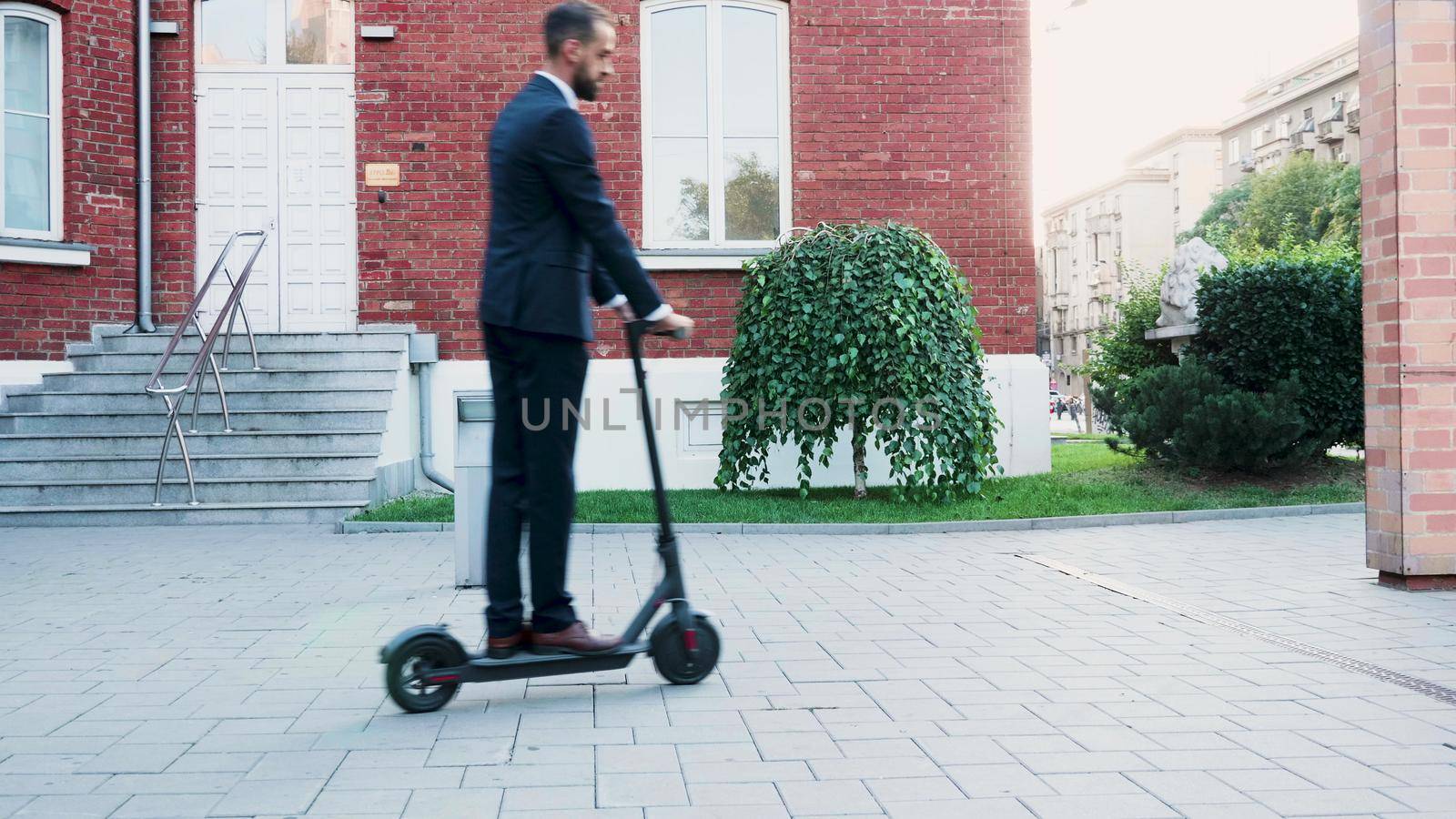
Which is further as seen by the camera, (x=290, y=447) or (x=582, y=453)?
(x=582, y=453)

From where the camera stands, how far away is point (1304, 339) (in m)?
10.4

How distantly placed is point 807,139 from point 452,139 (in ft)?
10.7

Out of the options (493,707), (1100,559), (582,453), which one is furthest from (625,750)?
(582,453)

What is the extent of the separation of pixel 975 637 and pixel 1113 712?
1.15 m

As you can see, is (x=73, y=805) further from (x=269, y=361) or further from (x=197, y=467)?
(x=269, y=361)

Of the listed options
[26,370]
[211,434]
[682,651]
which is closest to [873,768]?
[682,651]

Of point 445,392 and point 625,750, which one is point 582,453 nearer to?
point 445,392

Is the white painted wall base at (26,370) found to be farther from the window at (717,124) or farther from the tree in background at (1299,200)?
the tree in background at (1299,200)

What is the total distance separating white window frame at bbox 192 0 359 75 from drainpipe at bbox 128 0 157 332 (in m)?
0.42

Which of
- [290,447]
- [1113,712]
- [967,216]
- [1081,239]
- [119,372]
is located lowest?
[1113,712]

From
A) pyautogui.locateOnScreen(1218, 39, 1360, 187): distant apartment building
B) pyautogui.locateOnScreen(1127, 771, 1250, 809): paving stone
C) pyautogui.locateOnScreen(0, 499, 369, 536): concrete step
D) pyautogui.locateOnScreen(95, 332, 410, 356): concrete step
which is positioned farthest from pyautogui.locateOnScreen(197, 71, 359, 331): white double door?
pyautogui.locateOnScreen(1218, 39, 1360, 187): distant apartment building

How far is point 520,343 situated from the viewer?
3.58m

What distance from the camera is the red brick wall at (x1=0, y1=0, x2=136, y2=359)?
33.8 feet

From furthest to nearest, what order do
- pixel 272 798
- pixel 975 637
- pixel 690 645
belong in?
pixel 975 637 → pixel 690 645 → pixel 272 798
